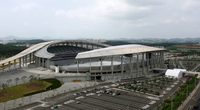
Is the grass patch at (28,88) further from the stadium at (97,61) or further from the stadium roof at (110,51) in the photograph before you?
the stadium roof at (110,51)

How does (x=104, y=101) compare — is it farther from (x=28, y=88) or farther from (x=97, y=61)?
(x=97, y=61)

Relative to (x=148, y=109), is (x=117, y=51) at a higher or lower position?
higher

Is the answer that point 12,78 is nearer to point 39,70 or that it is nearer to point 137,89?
point 39,70

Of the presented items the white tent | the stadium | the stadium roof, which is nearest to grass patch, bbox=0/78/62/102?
the stadium

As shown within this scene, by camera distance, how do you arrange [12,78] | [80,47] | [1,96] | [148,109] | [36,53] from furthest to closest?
[80,47] → [36,53] → [12,78] → [1,96] → [148,109]

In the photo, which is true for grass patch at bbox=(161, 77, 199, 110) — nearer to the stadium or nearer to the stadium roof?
the stadium

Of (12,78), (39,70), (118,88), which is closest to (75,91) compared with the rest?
(118,88)

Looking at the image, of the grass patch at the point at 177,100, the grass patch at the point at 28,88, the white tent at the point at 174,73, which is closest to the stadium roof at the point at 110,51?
the white tent at the point at 174,73
